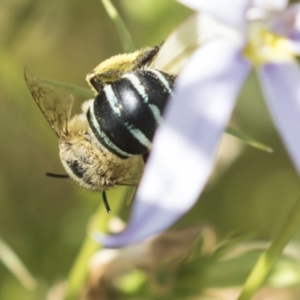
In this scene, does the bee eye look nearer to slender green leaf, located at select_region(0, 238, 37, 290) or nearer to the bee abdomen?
the bee abdomen

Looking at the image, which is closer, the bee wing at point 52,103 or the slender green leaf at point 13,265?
the bee wing at point 52,103

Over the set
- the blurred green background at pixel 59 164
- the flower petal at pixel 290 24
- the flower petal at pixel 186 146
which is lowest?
the blurred green background at pixel 59 164

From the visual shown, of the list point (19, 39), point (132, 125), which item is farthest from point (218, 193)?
point (132, 125)

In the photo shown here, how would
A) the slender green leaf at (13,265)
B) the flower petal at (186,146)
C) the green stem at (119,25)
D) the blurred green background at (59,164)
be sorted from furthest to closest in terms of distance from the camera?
Answer: the blurred green background at (59,164), the slender green leaf at (13,265), the green stem at (119,25), the flower petal at (186,146)

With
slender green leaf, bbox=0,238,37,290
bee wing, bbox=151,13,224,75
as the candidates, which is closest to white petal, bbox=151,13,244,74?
bee wing, bbox=151,13,224,75

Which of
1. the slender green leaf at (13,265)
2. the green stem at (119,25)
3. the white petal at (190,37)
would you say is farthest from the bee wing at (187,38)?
the slender green leaf at (13,265)

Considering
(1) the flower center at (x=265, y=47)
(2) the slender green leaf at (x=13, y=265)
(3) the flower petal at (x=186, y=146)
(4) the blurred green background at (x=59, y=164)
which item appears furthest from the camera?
(4) the blurred green background at (x=59, y=164)

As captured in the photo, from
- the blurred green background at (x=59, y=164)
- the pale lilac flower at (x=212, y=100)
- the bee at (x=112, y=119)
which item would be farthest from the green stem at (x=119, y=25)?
the blurred green background at (x=59, y=164)

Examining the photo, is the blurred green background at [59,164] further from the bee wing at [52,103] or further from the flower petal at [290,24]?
the flower petal at [290,24]

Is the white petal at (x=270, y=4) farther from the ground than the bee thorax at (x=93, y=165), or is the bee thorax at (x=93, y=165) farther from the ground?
the white petal at (x=270, y=4)
